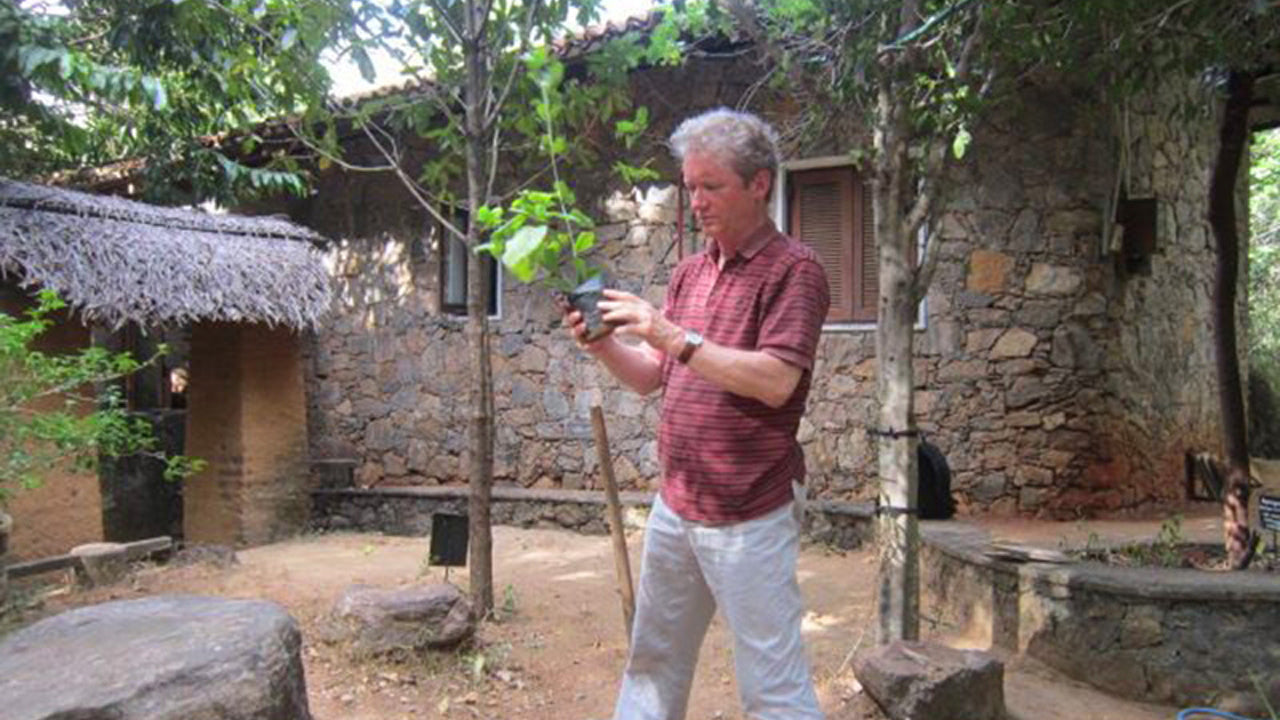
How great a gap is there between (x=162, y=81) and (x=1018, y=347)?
21.7 feet

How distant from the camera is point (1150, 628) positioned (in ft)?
12.1

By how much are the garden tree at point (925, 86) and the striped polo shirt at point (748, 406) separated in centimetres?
145

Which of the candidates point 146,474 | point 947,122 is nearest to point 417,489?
point 146,474

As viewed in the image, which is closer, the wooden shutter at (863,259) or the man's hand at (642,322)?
the man's hand at (642,322)

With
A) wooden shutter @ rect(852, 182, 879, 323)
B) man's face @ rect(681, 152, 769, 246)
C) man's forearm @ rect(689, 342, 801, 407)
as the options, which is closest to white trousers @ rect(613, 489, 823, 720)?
man's forearm @ rect(689, 342, 801, 407)

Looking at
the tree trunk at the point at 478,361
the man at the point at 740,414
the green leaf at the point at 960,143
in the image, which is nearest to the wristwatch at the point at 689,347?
the man at the point at 740,414

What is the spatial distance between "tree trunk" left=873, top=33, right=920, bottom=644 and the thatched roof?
14.9ft

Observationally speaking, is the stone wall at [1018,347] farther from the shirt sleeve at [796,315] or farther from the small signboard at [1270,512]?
the shirt sleeve at [796,315]

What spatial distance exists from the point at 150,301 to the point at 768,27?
4.16 metres

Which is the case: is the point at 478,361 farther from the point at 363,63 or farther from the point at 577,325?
the point at 577,325

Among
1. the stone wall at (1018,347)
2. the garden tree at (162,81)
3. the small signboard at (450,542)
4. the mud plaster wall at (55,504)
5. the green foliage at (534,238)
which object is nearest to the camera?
the green foliage at (534,238)

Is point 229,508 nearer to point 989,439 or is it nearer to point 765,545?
point 989,439

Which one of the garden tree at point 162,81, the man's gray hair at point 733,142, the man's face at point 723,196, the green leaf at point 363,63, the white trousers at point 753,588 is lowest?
the white trousers at point 753,588

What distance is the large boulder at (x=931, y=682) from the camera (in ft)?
10.0
